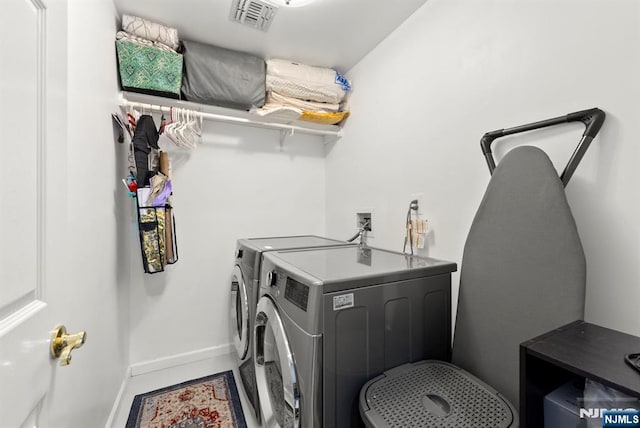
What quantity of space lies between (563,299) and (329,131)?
2013mm

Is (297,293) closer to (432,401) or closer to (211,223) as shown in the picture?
(432,401)

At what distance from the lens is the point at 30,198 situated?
1.76 feet

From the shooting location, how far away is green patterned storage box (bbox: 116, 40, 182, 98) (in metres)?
1.71

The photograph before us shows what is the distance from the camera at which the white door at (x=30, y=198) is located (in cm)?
46

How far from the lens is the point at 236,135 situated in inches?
92.4

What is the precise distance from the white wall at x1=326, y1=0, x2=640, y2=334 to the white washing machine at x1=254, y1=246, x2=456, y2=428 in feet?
1.56

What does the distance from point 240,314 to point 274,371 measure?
2.17 feet

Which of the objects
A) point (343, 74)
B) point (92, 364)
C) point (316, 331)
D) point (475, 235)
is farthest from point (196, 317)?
point (343, 74)

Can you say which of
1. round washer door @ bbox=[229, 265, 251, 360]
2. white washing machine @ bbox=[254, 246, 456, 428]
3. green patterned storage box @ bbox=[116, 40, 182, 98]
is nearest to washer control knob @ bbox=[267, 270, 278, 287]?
white washing machine @ bbox=[254, 246, 456, 428]

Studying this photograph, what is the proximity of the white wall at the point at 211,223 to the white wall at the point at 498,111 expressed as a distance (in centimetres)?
77

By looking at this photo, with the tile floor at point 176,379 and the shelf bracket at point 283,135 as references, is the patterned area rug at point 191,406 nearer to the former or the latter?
the tile floor at point 176,379

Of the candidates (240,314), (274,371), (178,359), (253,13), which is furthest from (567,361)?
(178,359)

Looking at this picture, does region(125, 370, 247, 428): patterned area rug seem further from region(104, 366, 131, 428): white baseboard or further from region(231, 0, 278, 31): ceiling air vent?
region(231, 0, 278, 31): ceiling air vent

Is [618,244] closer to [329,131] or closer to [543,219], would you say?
[543,219]
